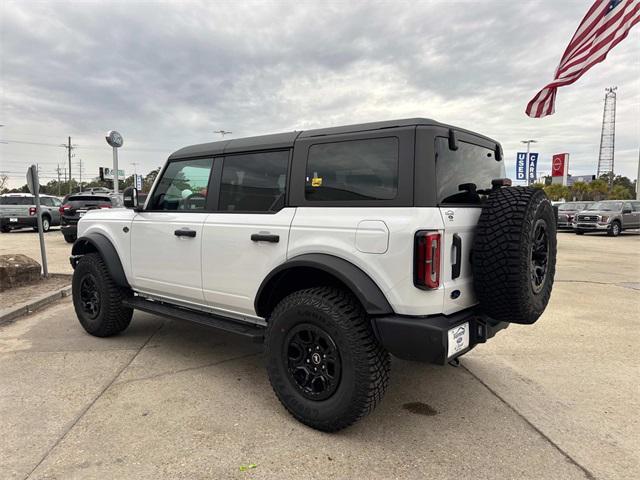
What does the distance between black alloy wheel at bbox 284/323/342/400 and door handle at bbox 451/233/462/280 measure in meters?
0.85

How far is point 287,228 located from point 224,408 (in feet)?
4.47

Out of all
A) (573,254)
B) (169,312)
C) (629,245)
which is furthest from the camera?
(629,245)

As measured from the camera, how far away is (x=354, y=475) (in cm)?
236

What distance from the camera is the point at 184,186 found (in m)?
3.96

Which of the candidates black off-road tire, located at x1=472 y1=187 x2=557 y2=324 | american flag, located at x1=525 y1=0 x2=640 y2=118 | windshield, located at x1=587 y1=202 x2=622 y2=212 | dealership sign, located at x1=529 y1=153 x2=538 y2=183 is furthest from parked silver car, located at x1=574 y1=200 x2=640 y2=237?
black off-road tire, located at x1=472 y1=187 x2=557 y2=324

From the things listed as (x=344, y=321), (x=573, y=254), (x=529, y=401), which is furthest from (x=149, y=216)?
(x=573, y=254)

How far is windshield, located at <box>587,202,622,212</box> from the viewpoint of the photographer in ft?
64.4

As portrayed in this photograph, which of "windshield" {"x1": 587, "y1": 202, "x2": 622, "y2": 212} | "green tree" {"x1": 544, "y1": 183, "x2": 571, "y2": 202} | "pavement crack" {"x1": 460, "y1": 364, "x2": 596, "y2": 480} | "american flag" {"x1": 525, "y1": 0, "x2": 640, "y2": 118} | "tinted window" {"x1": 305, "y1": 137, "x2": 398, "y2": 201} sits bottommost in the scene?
"pavement crack" {"x1": 460, "y1": 364, "x2": 596, "y2": 480}

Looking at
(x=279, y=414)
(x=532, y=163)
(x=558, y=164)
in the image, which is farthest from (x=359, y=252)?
(x=558, y=164)

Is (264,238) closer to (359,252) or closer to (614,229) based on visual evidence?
(359,252)

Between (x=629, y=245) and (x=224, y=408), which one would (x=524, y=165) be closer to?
(x=629, y=245)

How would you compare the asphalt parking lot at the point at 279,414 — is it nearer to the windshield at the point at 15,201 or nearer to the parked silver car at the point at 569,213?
the windshield at the point at 15,201

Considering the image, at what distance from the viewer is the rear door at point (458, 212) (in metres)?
2.58

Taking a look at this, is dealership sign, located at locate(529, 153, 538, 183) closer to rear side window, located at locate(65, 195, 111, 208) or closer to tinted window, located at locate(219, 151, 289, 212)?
rear side window, located at locate(65, 195, 111, 208)
